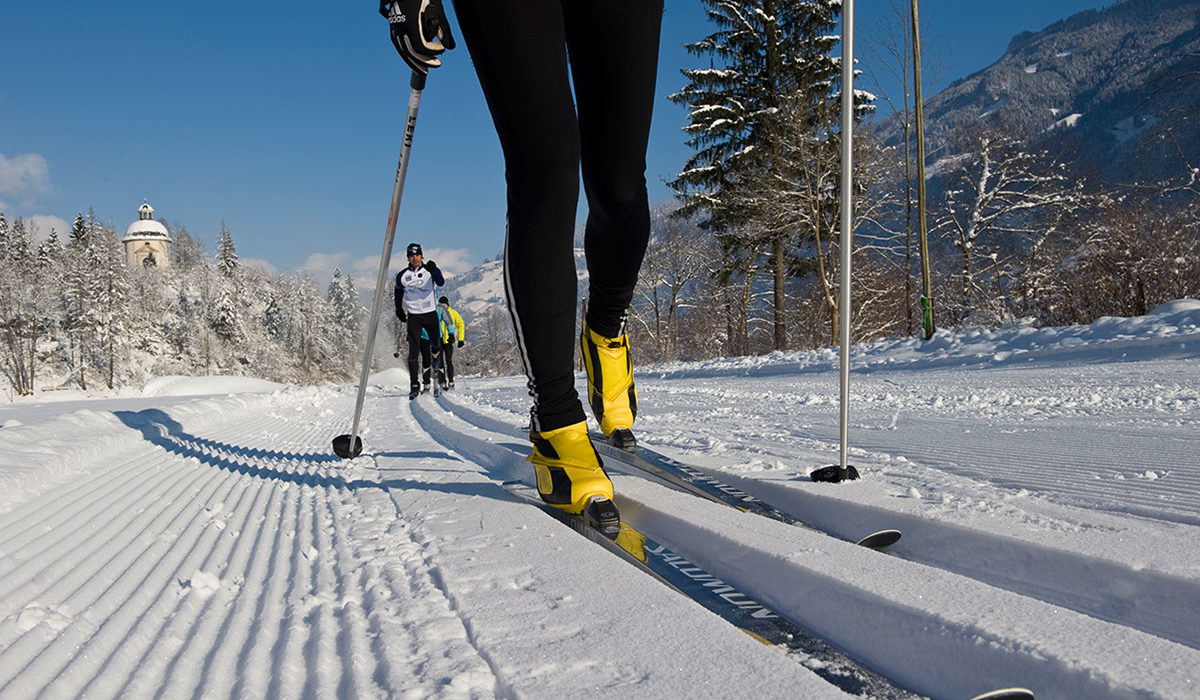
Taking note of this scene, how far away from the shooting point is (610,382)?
199 cm

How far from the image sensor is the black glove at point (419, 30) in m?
1.78

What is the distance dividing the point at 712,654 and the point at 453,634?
33 cm

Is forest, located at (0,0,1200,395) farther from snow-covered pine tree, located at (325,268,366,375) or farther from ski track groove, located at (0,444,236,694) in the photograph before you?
snow-covered pine tree, located at (325,268,366,375)

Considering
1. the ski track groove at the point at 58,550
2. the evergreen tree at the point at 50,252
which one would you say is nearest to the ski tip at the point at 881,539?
the ski track groove at the point at 58,550

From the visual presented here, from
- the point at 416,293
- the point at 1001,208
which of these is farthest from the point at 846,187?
the point at 1001,208

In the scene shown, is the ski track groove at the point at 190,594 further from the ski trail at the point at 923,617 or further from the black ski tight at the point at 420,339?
the black ski tight at the point at 420,339

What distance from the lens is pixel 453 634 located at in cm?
79

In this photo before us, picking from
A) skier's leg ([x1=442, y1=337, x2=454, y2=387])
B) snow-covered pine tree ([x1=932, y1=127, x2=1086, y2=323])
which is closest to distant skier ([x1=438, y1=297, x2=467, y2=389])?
skier's leg ([x1=442, y1=337, x2=454, y2=387])

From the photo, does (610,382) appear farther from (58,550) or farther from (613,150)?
(58,550)

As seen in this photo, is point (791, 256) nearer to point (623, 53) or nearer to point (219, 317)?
point (623, 53)

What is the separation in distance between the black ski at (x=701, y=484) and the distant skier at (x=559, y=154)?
256 millimetres

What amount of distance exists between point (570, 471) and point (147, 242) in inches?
4196

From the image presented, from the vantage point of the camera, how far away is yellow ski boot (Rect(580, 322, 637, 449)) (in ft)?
6.49

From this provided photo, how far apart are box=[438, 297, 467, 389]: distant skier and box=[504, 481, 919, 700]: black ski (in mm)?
10903
